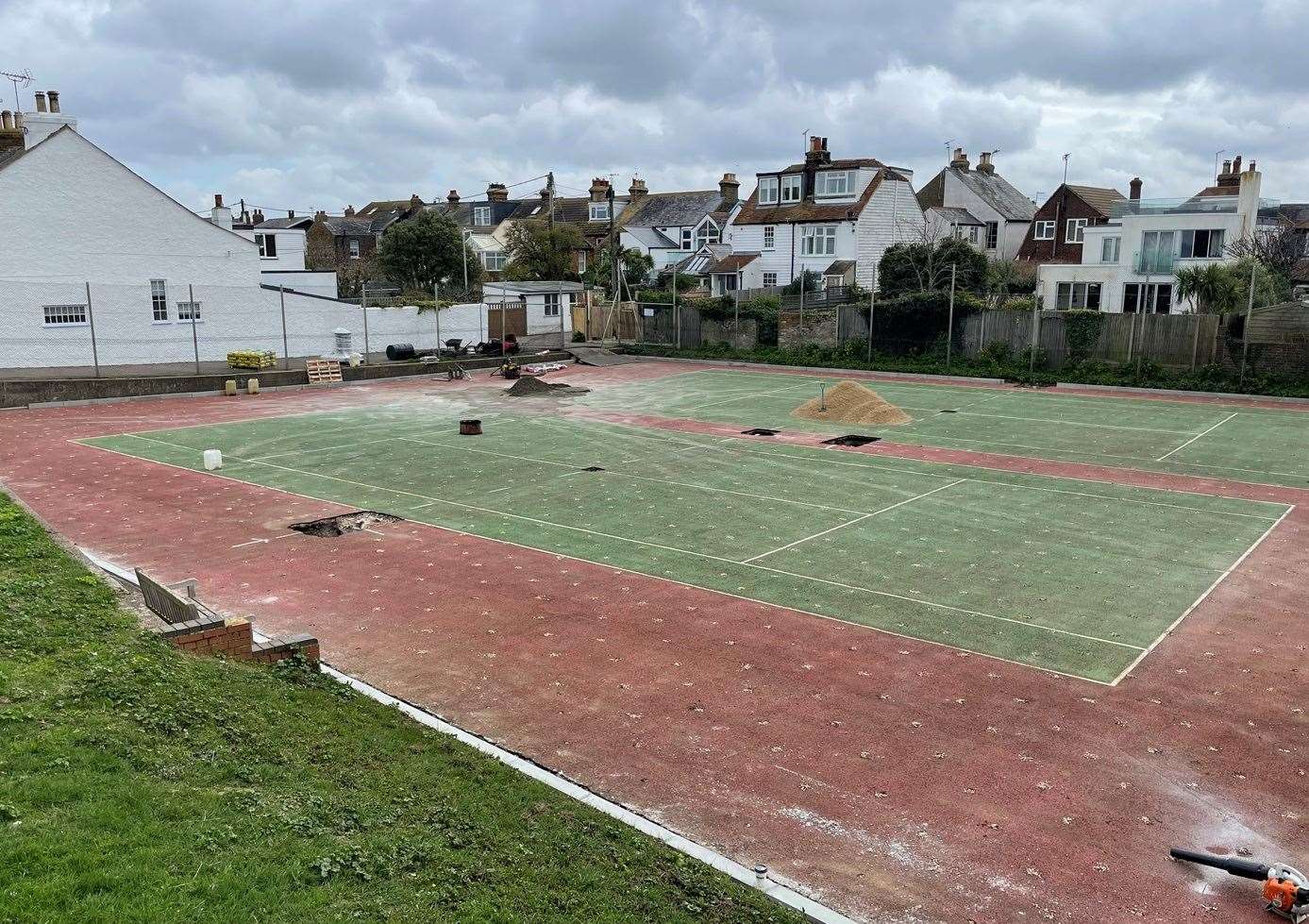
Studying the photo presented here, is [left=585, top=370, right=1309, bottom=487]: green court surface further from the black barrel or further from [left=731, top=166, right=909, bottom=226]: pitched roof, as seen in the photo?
[left=731, top=166, right=909, bottom=226]: pitched roof

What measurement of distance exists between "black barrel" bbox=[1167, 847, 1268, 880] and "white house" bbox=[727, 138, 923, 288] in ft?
177

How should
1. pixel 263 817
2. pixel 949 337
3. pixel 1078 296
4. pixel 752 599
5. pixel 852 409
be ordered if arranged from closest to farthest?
pixel 263 817 → pixel 752 599 → pixel 852 409 → pixel 949 337 → pixel 1078 296

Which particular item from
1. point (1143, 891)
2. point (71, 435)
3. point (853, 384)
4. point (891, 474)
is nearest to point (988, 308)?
point (853, 384)

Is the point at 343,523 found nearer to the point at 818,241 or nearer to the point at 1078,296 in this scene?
the point at 1078,296

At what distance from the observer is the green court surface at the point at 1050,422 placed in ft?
74.4

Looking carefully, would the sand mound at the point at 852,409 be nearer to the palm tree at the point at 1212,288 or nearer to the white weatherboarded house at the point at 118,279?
the palm tree at the point at 1212,288

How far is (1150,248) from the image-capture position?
Result: 47969 millimetres

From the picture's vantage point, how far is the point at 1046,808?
7.89m

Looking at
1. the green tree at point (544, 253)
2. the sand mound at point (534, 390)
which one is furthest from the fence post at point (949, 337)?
the green tree at point (544, 253)

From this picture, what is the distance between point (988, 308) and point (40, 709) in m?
38.4

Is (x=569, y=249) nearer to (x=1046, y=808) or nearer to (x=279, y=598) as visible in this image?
(x=279, y=598)

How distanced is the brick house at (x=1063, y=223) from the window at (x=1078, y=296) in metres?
12.0

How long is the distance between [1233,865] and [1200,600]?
22.8 feet

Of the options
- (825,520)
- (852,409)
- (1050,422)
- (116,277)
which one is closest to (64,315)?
(116,277)
